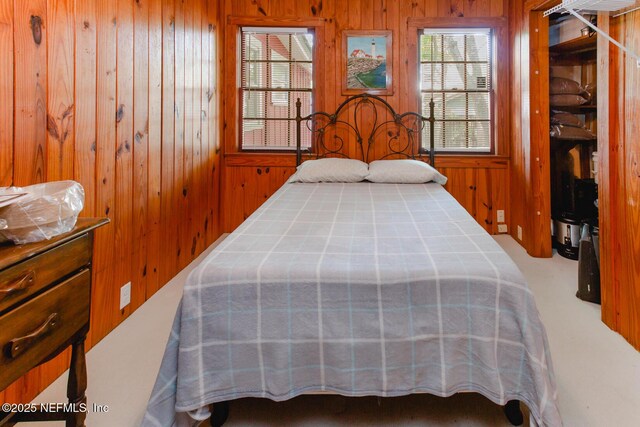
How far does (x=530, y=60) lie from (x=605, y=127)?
4.27ft

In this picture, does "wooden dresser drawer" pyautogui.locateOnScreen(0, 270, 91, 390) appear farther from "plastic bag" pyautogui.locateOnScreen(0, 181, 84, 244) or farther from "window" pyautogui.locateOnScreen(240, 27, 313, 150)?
"window" pyautogui.locateOnScreen(240, 27, 313, 150)

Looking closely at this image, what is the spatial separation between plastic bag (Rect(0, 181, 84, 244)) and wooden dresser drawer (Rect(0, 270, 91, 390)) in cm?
14

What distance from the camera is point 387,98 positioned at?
3566 mm

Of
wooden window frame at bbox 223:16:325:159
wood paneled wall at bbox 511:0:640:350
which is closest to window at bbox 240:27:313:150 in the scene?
wooden window frame at bbox 223:16:325:159

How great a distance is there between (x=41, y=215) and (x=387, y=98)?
10.3 ft

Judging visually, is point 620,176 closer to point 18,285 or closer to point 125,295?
point 18,285

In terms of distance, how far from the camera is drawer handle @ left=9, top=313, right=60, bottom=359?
830 mm

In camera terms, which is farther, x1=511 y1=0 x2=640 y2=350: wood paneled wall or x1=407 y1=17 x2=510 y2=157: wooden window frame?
x1=407 y1=17 x2=510 y2=157: wooden window frame

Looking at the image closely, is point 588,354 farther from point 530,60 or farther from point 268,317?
point 530,60

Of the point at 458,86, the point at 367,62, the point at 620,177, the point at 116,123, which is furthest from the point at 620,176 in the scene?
the point at 116,123

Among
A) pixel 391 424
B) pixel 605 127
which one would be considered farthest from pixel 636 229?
pixel 391 424

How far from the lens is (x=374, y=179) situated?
9.68 feet

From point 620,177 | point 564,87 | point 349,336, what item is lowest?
point 349,336

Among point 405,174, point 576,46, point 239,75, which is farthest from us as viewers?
point 239,75
